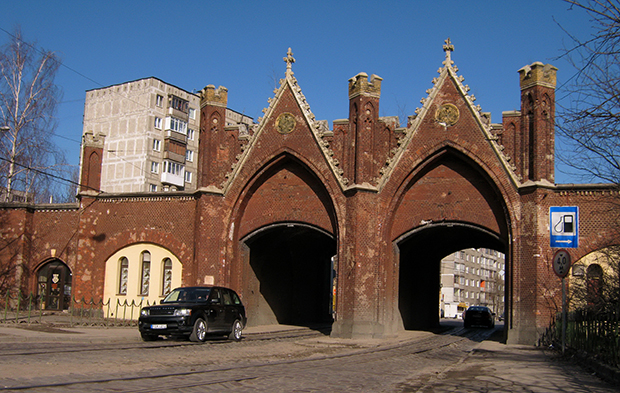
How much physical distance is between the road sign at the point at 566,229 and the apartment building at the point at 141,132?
47.6 metres

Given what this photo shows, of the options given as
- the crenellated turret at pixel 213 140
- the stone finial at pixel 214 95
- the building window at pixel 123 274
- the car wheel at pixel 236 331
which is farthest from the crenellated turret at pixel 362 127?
the building window at pixel 123 274

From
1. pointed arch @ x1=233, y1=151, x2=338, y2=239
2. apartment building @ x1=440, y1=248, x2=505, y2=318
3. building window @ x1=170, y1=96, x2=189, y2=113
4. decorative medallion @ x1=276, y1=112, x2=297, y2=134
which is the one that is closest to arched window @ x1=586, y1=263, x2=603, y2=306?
pointed arch @ x1=233, y1=151, x2=338, y2=239

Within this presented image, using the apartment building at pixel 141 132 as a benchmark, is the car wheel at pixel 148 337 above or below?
below

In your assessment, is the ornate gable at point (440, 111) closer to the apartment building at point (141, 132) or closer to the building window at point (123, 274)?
the building window at point (123, 274)

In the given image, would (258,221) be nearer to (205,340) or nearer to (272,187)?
(272,187)

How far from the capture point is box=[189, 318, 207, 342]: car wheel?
58.9 ft

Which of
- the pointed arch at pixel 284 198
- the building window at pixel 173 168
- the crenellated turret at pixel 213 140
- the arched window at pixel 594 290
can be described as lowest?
the arched window at pixel 594 290

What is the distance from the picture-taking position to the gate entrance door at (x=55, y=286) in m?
29.9

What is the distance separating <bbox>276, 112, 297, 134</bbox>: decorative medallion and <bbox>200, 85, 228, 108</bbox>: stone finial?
104 inches

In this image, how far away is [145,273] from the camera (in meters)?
28.6

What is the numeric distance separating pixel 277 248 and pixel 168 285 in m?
5.40

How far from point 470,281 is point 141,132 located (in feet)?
197

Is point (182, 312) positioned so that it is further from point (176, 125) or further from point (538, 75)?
point (176, 125)

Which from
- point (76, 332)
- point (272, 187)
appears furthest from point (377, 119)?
point (76, 332)
